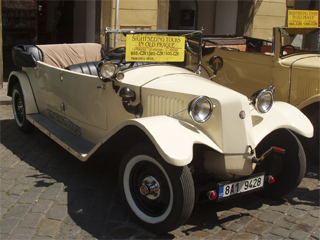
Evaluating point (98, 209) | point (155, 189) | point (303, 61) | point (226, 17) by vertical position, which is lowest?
point (98, 209)

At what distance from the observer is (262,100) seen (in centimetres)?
368

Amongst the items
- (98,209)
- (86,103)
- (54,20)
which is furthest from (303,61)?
(54,20)

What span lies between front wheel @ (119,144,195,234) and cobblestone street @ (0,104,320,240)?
5.9 inches

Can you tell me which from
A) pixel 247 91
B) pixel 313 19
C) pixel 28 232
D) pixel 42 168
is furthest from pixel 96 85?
pixel 313 19

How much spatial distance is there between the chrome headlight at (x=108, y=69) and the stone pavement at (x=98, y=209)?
115cm

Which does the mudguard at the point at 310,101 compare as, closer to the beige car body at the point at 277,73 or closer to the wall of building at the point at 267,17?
the beige car body at the point at 277,73

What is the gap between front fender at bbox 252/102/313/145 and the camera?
12.0 feet

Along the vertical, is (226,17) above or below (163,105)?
above

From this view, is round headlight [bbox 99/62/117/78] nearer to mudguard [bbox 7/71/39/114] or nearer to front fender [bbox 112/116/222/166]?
front fender [bbox 112/116/222/166]

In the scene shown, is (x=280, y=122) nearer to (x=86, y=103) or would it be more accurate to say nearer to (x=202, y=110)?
(x=202, y=110)

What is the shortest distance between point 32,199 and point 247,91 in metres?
3.52

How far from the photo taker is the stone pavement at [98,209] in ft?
11.1

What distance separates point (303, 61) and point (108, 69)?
291 centimetres

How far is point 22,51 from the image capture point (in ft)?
18.1
